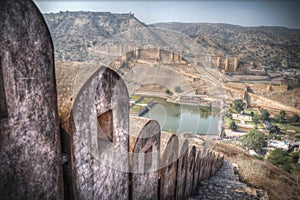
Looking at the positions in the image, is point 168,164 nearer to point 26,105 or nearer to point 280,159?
point 26,105

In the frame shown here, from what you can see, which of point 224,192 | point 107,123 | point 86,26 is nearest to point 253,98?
point 224,192

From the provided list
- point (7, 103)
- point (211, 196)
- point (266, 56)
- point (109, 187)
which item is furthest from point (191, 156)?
point (266, 56)

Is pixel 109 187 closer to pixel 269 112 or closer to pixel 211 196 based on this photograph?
pixel 211 196

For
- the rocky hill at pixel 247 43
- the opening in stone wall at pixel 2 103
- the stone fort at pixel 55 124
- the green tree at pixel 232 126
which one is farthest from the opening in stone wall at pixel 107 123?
the rocky hill at pixel 247 43

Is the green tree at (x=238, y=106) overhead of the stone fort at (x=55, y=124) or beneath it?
beneath

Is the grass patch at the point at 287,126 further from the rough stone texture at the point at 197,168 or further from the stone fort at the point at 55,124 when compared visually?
the stone fort at the point at 55,124

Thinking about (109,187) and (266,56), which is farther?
(266,56)
